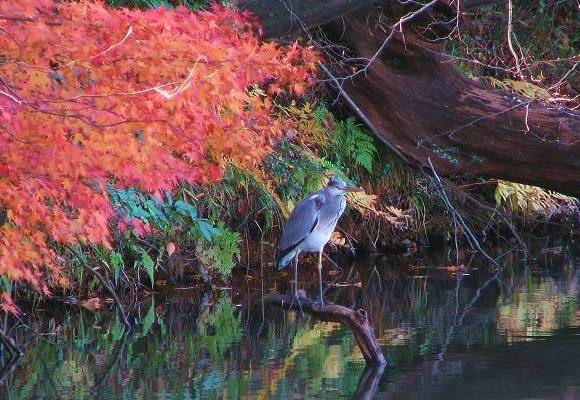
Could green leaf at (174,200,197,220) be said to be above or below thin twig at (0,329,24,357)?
above

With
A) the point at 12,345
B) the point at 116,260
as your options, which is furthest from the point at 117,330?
the point at 12,345

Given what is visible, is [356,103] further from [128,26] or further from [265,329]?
[128,26]

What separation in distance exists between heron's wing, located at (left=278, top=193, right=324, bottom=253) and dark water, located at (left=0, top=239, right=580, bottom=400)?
69 centimetres

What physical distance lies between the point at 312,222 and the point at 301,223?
74 millimetres

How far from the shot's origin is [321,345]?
741 cm

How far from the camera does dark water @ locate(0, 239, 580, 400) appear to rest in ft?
20.4

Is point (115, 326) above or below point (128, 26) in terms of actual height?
below

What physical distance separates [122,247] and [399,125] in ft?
8.47

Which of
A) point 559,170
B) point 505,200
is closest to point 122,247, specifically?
point 559,170

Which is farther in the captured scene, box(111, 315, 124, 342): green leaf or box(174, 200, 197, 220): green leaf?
box(174, 200, 197, 220): green leaf

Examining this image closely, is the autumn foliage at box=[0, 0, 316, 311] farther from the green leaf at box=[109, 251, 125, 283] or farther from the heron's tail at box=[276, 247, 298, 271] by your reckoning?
the green leaf at box=[109, 251, 125, 283]

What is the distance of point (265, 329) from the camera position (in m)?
8.08

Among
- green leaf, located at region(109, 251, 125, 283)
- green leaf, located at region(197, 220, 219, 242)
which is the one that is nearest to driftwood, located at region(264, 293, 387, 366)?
green leaf, located at region(109, 251, 125, 283)

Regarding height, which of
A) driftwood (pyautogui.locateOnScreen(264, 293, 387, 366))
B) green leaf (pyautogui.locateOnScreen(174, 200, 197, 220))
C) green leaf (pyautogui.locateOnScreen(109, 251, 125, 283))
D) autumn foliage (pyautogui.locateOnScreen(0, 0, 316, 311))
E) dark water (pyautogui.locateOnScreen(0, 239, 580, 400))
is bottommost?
dark water (pyautogui.locateOnScreen(0, 239, 580, 400))
